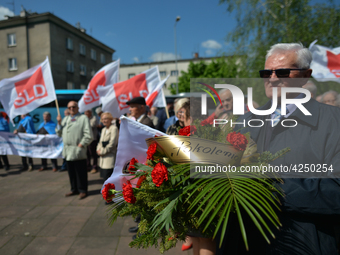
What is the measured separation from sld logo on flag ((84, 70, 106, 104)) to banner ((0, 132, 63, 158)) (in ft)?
5.82

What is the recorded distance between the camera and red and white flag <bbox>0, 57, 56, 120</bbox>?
19.2 feet

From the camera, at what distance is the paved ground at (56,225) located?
3.03 m

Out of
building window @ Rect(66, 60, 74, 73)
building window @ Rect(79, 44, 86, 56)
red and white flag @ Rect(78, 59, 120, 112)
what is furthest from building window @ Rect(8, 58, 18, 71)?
red and white flag @ Rect(78, 59, 120, 112)

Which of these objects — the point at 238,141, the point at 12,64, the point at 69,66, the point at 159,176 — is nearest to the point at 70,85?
the point at 69,66

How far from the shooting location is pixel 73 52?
3006cm

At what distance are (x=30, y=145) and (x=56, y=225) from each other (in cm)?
460

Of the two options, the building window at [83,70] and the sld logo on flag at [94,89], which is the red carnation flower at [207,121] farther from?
the building window at [83,70]

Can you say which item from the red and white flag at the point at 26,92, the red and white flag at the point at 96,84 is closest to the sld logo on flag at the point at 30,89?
the red and white flag at the point at 26,92

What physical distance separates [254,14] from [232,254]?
46.9ft

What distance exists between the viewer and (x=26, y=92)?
5.93m

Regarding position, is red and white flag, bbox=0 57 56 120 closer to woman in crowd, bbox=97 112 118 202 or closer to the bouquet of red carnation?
Result: woman in crowd, bbox=97 112 118 202

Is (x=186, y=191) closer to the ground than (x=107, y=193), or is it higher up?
higher up

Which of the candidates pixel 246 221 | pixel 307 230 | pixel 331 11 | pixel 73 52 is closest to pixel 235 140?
pixel 246 221

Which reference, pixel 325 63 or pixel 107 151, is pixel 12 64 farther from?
pixel 325 63
